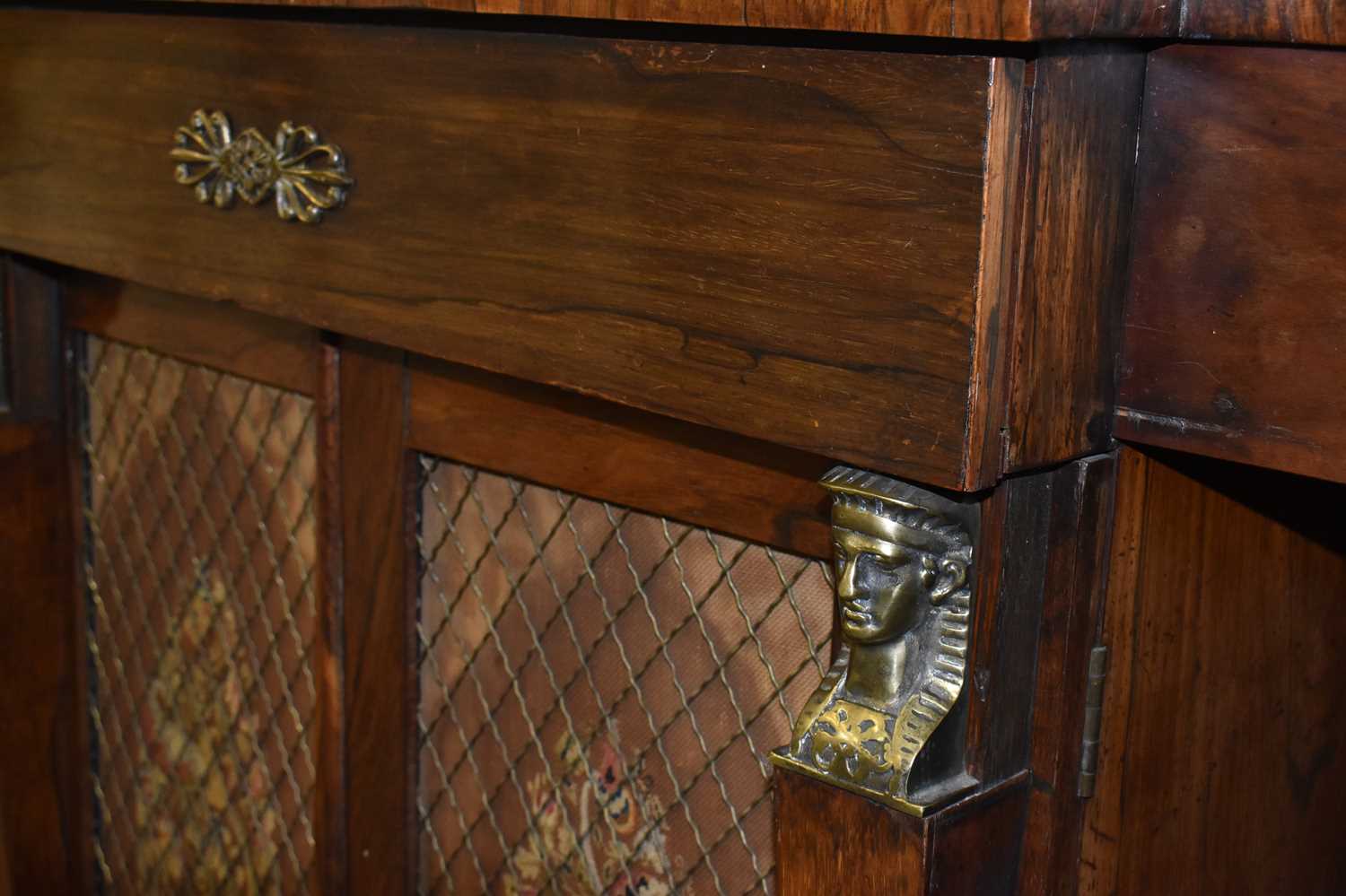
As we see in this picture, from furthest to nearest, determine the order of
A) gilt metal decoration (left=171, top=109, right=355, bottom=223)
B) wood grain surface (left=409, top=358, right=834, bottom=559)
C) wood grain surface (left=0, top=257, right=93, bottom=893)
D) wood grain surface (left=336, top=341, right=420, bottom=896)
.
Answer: wood grain surface (left=0, top=257, right=93, bottom=893), wood grain surface (left=336, top=341, right=420, bottom=896), gilt metal decoration (left=171, top=109, right=355, bottom=223), wood grain surface (left=409, top=358, right=834, bottom=559)

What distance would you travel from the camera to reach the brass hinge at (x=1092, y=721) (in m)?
0.73

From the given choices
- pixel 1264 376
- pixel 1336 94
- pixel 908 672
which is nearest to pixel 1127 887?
pixel 908 672

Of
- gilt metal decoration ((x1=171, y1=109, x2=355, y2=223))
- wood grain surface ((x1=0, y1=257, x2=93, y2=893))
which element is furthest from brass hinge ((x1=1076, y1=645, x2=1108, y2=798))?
wood grain surface ((x1=0, y1=257, x2=93, y2=893))

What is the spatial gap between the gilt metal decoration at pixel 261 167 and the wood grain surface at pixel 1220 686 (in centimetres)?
50

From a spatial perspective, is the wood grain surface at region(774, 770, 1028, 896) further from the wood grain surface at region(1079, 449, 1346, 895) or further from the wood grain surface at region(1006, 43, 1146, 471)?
the wood grain surface at region(1006, 43, 1146, 471)

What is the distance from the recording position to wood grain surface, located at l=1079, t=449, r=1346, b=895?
2.41 ft

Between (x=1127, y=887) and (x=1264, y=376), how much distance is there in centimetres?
28

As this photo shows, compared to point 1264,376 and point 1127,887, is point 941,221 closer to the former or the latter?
point 1264,376

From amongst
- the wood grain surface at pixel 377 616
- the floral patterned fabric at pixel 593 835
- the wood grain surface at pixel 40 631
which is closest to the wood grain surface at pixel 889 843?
the floral patterned fabric at pixel 593 835

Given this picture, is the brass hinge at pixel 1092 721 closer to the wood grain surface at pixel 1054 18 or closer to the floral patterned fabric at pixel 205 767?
the wood grain surface at pixel 1054 18

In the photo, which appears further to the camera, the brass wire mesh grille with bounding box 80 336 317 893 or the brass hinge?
the brass wire mesh grille with bounding box 80 336 317 893

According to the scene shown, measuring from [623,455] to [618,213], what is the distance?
0.20 meters

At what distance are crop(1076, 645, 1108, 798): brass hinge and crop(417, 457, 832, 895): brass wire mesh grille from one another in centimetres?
15

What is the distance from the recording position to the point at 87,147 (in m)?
1.15
